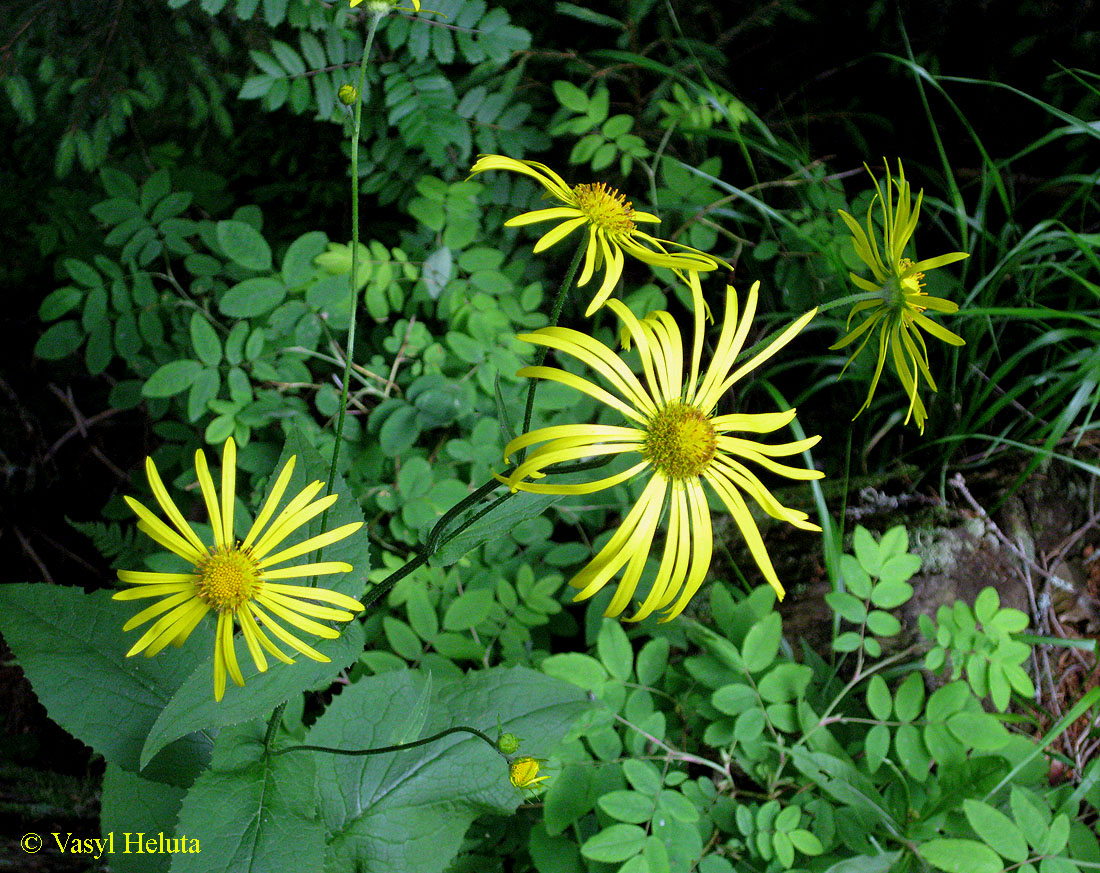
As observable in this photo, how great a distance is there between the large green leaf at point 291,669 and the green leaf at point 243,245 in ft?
2.60

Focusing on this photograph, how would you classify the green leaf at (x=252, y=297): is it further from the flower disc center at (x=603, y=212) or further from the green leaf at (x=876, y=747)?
the green leaf at (x=876, y=747)

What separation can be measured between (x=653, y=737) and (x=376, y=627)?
760 mm

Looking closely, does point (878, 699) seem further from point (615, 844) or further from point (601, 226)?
point (601, 226)

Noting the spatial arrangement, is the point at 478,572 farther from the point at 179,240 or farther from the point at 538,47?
the point at 538,47

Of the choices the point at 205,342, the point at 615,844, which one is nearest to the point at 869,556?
the point at 615,844

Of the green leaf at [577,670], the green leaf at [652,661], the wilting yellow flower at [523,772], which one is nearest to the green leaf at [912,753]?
the green leaf at [652,661]

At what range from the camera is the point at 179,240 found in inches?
80.7

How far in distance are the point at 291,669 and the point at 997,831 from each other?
1.36m

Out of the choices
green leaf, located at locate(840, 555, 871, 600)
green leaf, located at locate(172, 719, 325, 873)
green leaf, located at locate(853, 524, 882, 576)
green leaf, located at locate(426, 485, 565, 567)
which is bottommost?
green leaf, located at locate(172, 719, 325, 873)

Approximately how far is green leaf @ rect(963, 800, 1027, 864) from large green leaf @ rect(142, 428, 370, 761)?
1224 mm

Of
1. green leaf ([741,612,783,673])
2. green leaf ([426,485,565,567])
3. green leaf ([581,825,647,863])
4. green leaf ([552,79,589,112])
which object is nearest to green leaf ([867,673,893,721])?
green leaf ([741,612,783,673])

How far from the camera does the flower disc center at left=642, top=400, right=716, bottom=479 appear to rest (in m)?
1.12

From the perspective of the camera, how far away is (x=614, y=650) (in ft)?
5.41

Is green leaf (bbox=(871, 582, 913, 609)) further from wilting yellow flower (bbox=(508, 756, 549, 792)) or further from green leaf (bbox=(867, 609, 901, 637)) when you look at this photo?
wilting yellow flower (bbox=(508, 756, 549, 792))
